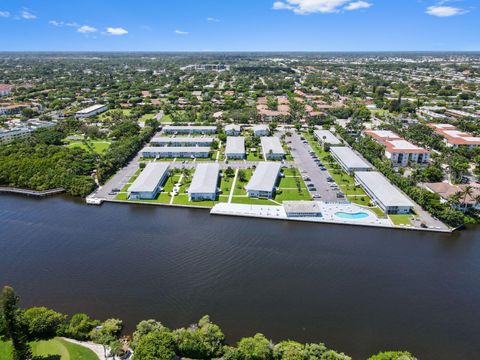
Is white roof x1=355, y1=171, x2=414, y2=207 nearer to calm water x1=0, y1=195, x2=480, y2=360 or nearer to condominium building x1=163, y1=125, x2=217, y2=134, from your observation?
calm water x1=0, y1=195, x2=480, y2=360

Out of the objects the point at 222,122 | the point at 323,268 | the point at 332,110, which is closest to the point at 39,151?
the point at 222,122

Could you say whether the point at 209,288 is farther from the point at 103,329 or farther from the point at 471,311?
the point at 471,311

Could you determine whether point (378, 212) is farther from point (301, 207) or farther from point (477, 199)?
point (477, 199)

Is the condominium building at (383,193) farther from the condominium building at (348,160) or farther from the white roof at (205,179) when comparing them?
the white roof at (205,179)

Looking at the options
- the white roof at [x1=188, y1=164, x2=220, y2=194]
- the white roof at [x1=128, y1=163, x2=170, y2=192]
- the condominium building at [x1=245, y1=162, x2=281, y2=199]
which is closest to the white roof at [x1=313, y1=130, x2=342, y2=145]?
the condominium building at [x1=245, y1=162, x2=281, y2=199]

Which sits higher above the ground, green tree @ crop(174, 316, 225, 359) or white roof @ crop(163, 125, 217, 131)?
white roof @ crop(163, 125, 217, 131)

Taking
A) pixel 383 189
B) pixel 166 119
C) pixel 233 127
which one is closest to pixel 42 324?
pixel 383 189

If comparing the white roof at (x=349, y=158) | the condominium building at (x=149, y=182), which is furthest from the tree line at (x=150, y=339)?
the white roof at (x=349, y=158)
